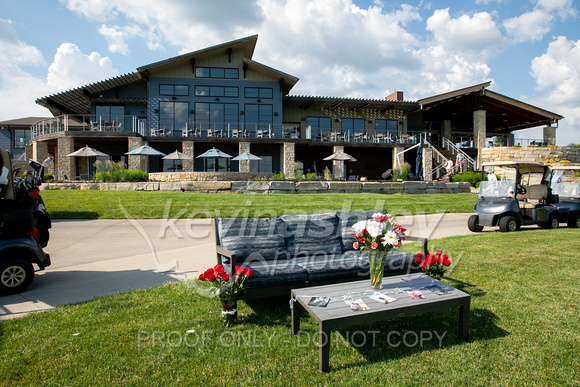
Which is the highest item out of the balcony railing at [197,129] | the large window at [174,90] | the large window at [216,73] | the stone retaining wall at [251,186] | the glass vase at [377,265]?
the large window at [216,73]

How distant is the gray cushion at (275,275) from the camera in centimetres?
371

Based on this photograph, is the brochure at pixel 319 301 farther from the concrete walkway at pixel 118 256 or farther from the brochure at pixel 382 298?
the concrete walkway at pixel 118 256

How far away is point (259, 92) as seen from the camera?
24938 millimetres

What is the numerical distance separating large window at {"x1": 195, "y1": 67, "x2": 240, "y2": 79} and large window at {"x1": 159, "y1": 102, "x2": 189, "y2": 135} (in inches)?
93.9

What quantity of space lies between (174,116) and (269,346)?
911 inches

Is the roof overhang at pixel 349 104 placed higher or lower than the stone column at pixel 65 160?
higher

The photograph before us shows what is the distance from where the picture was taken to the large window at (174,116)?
23672 millimetres

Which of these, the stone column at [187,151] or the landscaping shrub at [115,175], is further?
the stone column at [187,151]

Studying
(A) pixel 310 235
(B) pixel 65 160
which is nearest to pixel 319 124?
(B) pixel 65 160

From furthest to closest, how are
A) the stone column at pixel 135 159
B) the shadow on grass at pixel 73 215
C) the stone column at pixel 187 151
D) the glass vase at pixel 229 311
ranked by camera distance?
1. the stone column at pixel 187 151
2. the stone column at pixel 135 159
3. the shadow on grass at pixel 73 215
4. the glass vase at pixel 229 311

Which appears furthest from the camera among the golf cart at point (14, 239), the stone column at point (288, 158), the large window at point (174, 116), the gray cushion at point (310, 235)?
the large window at point (174, 116)

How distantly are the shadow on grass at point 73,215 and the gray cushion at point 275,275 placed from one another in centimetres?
768

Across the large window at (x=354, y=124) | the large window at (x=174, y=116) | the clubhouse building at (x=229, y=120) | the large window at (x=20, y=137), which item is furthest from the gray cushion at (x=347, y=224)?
the large window at (x=20, y=137)

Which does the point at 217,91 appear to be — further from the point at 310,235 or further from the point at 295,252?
the point at 295,252
